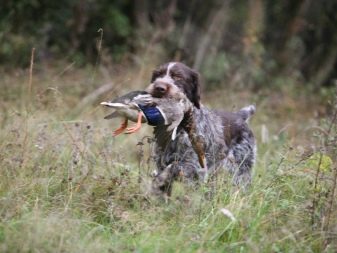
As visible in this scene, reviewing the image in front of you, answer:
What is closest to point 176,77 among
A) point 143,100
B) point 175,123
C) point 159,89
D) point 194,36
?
point 159,89

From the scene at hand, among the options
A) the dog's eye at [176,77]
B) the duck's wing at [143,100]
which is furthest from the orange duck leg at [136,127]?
the dog's eye at [176,77]

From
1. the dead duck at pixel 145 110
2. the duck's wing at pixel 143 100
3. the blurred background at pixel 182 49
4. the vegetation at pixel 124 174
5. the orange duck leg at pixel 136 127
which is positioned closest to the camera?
the vegetation at pixel 124 174

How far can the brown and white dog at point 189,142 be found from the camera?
5668 mm

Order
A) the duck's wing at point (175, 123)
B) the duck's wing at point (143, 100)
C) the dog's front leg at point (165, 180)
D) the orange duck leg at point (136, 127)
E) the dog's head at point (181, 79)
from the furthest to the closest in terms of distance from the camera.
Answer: the dog's head at point (181, 79) < the duck's wing at point (175, 123) < the dog's front leg at point (165, 180) < the duck's wing at point (143, 100) < the orange duck leg at point (136, 127)

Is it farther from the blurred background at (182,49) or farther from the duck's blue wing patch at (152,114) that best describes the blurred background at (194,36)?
the duck's blue wing patch at (152,114)

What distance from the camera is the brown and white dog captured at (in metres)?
5.67

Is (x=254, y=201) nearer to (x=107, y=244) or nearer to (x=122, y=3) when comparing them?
(x=107, y=244)

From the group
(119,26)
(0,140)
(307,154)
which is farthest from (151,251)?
(119,26)

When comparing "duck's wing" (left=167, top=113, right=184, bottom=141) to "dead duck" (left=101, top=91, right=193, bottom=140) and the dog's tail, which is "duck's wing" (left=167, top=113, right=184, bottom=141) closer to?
"dead duck" (left=101, top=91, right=193, bottom=140)

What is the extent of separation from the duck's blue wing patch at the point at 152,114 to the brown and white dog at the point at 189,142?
0.45 m

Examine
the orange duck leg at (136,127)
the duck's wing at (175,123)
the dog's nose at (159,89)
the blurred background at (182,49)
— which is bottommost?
the blurred background at (182,49)

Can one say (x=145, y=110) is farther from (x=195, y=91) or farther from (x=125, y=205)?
(x=195, y=91)

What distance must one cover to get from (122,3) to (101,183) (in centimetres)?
889

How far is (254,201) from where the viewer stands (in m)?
5.09
